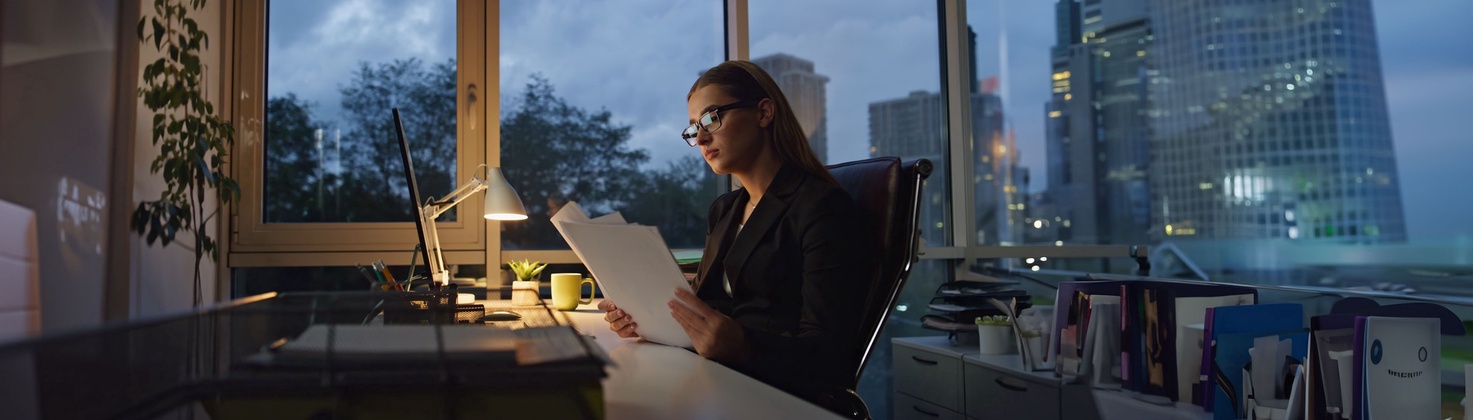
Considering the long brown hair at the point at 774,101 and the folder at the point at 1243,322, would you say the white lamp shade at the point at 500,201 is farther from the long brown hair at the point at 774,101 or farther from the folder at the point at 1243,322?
the folder at the point at 1243,322

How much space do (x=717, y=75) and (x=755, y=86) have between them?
88 mm

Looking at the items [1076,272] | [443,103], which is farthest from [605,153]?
[1076,272]

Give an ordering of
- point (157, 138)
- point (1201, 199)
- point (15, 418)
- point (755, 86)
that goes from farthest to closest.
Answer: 1. point (1201, 199)
2. point (157, 138)
3. point (755, 86)
4. point (15, 418)

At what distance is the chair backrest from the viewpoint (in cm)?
157

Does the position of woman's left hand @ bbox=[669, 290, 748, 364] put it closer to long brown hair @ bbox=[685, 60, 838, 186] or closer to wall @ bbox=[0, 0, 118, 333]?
long brown hair @ bbox=[685, 60, 838, 186]

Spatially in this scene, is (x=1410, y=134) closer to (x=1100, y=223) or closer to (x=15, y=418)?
(x=1100, y=223)

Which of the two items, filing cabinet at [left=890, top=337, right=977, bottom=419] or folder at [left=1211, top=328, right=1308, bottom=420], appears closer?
folder at [left=1211, top=328, right=1308, bottom=420]

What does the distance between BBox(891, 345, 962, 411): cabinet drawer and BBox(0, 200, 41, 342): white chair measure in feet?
7.57

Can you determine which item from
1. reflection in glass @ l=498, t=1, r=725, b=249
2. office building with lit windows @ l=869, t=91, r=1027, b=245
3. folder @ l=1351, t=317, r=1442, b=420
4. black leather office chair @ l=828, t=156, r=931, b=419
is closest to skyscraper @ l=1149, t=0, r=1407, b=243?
office building with lit windows @ l=869, t=91, r=1027, b=245

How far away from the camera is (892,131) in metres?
3.84

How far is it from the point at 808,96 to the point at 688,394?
10.2ft

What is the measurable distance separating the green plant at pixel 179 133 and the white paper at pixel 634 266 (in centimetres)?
177

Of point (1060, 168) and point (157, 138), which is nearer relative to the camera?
point (157, 138)

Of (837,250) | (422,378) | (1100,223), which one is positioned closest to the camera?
(422,378)
